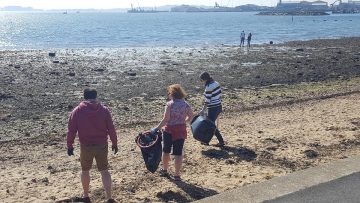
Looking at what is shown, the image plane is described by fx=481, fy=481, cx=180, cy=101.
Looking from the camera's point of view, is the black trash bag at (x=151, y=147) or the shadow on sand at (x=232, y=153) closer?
the black trash bag at (x=151, y=147)

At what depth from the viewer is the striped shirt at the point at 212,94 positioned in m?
9.91

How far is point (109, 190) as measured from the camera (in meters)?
7.07

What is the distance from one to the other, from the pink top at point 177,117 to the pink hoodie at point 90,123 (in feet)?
4.31

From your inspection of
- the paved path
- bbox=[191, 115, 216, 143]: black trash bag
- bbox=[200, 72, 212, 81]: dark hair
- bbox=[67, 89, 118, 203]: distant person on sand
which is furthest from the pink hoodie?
bbox=[200, 72, 212, 81]: dark hair

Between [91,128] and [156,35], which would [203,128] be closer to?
[91,128]

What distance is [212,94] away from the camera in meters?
10.0

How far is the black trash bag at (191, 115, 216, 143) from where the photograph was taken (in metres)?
9.55

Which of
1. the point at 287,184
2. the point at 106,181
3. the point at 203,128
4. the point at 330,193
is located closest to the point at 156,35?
the point at 203,128

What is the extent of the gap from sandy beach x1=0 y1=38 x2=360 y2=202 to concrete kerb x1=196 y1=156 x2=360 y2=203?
887 millimetres

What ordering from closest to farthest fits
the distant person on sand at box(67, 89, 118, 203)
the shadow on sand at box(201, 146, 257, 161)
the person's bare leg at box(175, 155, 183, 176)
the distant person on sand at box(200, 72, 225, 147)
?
the distant person on sand at box(67, 89, 118, 203)
the person's bare leg at box(175, 155, 183, 176)
the shadow on sand at box(201, 146, 257, 161)
the distant person on sand at box(200, 72, 225, 147)

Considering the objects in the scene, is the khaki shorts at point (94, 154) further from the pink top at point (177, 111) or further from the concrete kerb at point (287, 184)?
the concrete kerb at point (287, 184)

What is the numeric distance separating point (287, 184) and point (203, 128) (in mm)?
2864

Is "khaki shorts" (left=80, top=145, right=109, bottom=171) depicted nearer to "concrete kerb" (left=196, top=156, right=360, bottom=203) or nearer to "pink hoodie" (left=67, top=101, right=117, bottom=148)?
"pink hoodie" (left=67, top=101, right=117, bottom=148)

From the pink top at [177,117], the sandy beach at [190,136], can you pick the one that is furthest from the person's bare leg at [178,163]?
the pink top at [177,117]
